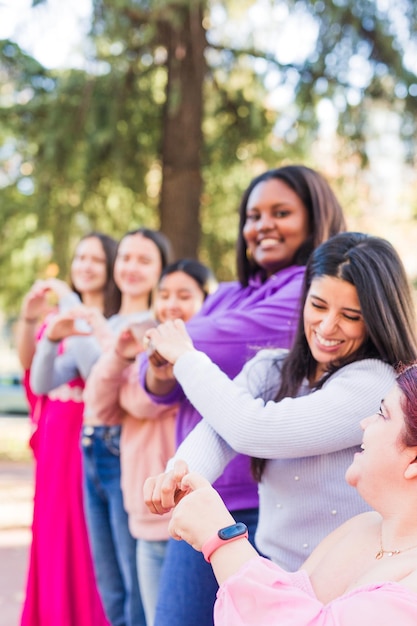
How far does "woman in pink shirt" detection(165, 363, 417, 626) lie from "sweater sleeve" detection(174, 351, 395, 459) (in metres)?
0.20

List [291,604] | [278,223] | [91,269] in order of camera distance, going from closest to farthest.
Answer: [291,604] → [278,223] → [91,269]

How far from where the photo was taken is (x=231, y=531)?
1.32 m

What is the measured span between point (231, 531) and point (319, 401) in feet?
1.44

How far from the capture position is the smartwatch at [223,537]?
4.30ft

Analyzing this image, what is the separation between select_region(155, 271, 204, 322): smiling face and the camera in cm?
324

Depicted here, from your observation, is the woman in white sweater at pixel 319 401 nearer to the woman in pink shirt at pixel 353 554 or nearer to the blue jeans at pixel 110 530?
the woman in pink shirt at pixel 353 554

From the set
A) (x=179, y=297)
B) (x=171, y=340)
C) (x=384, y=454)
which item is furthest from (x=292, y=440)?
(x=179, y=297)

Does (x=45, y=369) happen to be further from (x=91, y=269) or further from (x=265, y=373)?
(x=265, y=373)

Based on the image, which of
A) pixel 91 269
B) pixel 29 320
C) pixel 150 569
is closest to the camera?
pixel 150 569

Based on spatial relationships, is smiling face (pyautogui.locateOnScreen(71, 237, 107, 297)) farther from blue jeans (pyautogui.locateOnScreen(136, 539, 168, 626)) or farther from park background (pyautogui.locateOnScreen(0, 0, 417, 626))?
park background (pyautogui.locateOnScreen(0, 0, 417, 626))

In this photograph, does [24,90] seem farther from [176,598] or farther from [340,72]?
[176,598]

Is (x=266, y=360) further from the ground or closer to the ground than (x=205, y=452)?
further from the ground

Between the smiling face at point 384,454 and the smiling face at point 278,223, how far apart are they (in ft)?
3.27

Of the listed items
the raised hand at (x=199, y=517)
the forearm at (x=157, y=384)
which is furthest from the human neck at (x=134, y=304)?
the raised hand at (x=199, y=517)
